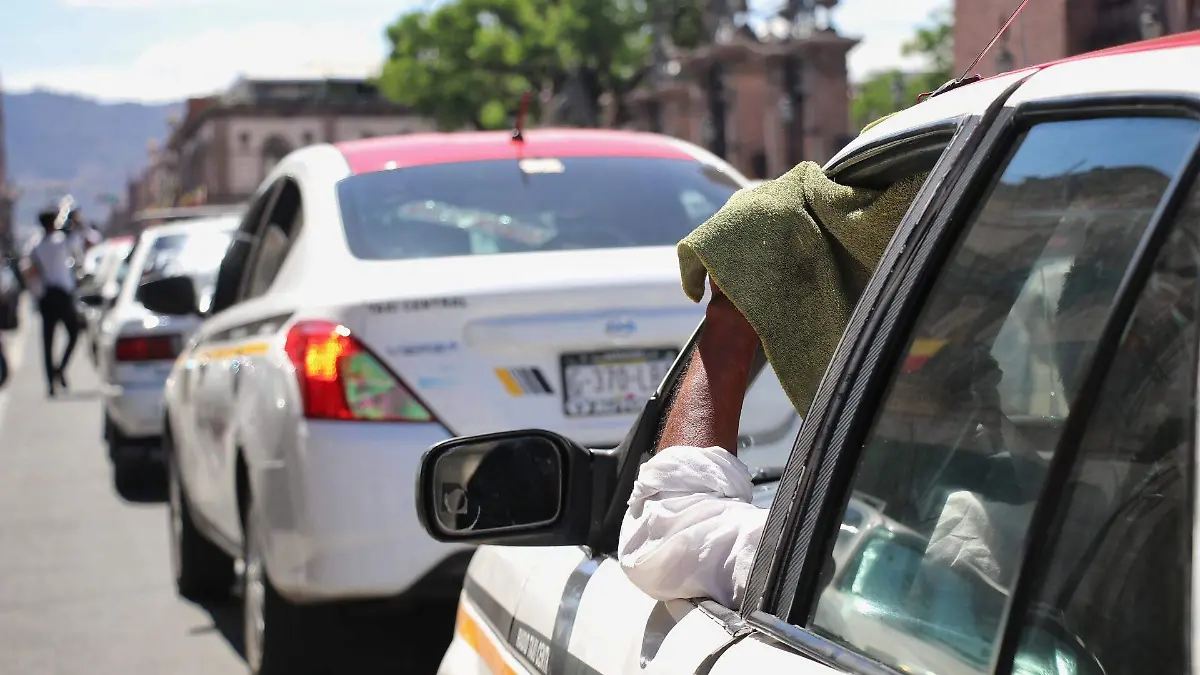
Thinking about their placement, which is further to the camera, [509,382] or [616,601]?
[509,382]

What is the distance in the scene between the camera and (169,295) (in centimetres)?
707

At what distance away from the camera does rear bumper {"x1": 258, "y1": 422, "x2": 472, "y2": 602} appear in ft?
15.5

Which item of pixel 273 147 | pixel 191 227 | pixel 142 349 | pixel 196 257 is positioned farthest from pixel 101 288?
pixel 273 147

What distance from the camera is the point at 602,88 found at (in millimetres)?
65500

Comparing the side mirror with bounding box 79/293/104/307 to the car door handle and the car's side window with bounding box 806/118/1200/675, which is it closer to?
the car door handle

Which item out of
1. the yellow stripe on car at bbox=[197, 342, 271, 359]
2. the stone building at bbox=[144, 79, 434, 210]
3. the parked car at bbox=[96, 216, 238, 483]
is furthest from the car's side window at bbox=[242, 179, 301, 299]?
the stone building at bbox=[144, 79, 434, 210]

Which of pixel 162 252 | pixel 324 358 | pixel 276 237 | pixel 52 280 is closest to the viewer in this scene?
pixel 324 358

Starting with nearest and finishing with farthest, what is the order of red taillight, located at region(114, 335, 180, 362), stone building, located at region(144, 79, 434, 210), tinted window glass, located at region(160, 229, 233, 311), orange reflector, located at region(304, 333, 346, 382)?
1. orange reflector, located at region(304, 333, 346, 382)
2. red taillight, located at region(114, 335, 180, 362)
3. tinted window glass, located at region(160, 229, 233, 311)
4. stone building, located at region(144, 79, 434, 210)

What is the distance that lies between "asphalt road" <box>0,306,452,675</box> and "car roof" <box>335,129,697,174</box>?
1.47 metres

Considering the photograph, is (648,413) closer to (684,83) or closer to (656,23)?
(684,83)

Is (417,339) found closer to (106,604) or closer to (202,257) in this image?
(106,604)

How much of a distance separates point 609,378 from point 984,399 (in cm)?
314

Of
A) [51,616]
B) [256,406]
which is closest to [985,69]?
[256,406]

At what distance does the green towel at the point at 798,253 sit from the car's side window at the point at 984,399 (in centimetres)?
36
